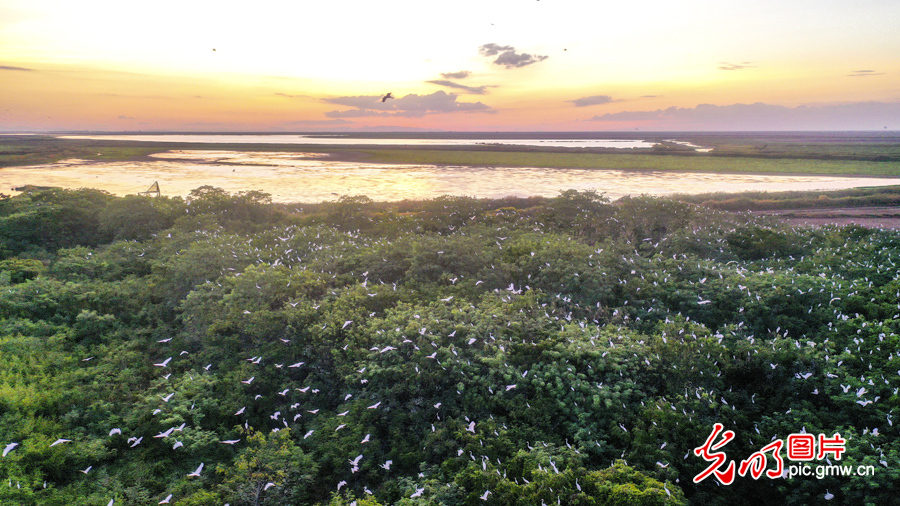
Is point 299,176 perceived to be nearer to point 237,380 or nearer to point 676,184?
point 676,184

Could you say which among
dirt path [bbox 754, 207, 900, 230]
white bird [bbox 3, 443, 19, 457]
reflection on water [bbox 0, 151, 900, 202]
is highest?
reflection on water [bbox 0, 151, 900, 202]

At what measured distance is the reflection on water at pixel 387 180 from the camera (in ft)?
129

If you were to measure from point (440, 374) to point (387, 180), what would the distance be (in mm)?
44318

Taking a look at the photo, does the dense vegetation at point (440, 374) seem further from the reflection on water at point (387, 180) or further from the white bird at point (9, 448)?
the reflection on water at point (387, 180)

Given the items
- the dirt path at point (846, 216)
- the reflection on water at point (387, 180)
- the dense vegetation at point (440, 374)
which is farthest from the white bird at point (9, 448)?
the reflection on water at point (387, 180)

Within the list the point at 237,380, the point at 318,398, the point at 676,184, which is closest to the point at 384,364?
the point at 318,398

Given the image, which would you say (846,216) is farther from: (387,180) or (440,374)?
(387,180)

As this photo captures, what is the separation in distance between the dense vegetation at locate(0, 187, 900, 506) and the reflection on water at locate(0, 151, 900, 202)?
25.3m

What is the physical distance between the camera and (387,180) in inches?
1961

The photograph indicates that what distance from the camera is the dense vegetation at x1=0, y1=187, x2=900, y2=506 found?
5.86m

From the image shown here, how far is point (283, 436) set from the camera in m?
6.50

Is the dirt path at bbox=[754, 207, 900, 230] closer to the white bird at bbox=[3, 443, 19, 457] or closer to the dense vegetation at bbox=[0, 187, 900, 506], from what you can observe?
the dense vegetation at bbox=[0, 187, 900, 506]

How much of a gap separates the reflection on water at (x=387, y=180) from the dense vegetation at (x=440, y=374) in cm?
2531

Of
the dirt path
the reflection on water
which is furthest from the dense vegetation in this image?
the reflection on water
